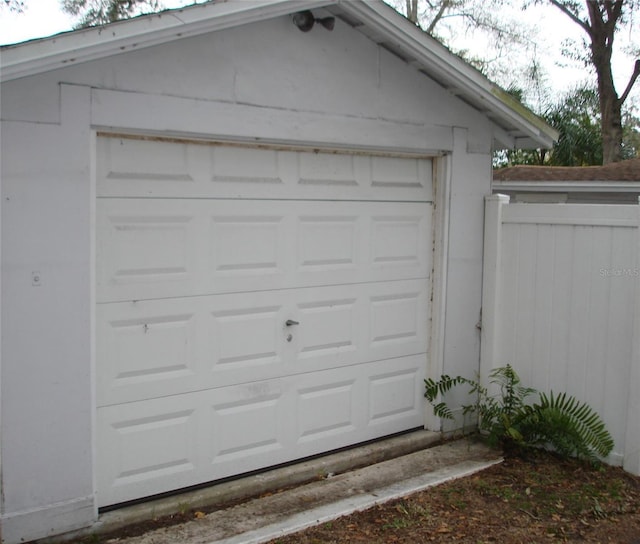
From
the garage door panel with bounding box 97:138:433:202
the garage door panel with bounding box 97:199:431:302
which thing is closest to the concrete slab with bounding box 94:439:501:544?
the garage door panel with bounding box 97:199:431:302

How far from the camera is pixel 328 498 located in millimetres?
4773

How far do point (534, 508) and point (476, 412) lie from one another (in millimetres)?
1462

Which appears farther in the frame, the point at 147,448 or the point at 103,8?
the point at 103,8

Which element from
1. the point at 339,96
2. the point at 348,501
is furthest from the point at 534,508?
the point at 339,96

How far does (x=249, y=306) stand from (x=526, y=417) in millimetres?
2519

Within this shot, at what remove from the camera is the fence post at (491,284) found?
595 cm

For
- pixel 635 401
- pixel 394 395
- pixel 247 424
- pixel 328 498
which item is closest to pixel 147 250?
pixel 247 424

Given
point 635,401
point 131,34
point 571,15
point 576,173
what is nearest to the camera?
point 131,34

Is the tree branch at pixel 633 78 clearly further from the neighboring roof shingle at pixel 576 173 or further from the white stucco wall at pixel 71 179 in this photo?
the white stucco wall at pixel 71 179

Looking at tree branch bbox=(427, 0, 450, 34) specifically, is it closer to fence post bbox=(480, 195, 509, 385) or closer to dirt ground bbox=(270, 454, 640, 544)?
fence post bbox=(480, 195, 509, 385)

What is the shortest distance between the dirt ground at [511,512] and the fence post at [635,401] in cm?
12

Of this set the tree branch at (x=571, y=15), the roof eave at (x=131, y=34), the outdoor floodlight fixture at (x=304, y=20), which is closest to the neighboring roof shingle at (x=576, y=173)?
the outdoor floodlight fixture at (x=304, y=20)

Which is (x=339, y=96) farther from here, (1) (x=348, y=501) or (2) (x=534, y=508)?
(2) (x=534, y=508)

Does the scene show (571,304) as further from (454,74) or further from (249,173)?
(249,173)
